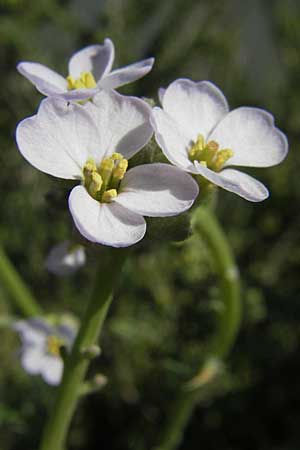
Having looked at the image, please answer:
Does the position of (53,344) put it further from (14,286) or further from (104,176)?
(104,176)

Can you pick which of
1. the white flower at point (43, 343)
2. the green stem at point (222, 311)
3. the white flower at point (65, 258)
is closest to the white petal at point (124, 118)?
the white flower at point (65, 258)

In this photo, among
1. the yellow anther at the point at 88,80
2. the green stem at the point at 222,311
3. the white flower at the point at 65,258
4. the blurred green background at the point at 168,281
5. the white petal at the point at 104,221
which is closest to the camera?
the white petal at the point at 104,221

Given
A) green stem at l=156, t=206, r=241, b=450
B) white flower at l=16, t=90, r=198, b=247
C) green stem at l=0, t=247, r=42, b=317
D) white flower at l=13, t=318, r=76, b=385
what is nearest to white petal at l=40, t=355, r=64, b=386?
white flower at l=13, t=318, r=76, b=385

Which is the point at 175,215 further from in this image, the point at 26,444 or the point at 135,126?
the point at 26,444

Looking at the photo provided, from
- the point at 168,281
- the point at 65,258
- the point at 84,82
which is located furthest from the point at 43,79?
the point at 168,281

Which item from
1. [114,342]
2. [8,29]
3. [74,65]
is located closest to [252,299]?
[114,342]

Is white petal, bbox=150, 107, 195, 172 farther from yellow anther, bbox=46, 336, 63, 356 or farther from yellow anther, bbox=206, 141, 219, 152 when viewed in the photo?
yellow anther, bbox=46, 336, 63, 356

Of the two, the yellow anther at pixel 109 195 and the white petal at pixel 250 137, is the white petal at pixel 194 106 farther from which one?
the yellow anther at pixel 109 195
